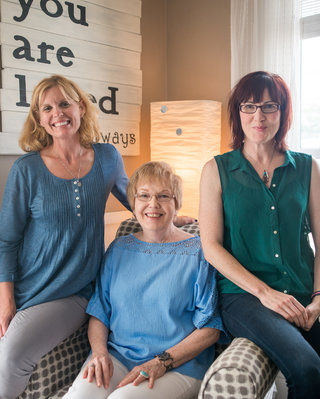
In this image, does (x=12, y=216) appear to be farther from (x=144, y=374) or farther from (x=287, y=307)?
(x=287, y=307)

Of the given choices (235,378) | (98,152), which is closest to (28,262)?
(98,152)

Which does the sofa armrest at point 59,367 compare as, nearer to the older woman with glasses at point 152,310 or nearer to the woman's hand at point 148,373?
the older woman with glasses at point 152,310

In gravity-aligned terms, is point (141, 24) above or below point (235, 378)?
above

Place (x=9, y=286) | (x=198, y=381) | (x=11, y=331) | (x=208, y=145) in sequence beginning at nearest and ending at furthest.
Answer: (x=198, y=381)
(x=11, y=331)
(x=9, y=286)
(x=208, y=145)

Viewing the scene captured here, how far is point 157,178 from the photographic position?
1.65 m

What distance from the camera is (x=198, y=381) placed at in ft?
4.76

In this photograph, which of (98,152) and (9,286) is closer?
(9,286)

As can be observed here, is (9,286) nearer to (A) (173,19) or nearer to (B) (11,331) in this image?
(B) (11,331)

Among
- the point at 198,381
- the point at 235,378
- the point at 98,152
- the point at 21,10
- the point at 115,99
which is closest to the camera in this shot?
the point at 235,378

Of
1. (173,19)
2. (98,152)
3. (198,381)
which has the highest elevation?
(173,19)

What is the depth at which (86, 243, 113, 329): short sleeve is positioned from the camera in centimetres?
163

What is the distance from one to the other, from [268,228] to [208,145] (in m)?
1.29

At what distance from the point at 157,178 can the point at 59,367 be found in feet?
2.55

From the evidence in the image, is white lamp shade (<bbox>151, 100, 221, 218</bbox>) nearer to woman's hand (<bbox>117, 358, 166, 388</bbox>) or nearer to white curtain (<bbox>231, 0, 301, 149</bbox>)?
white curtain (<bbox>231, 0, 301, 149</bbox>)
